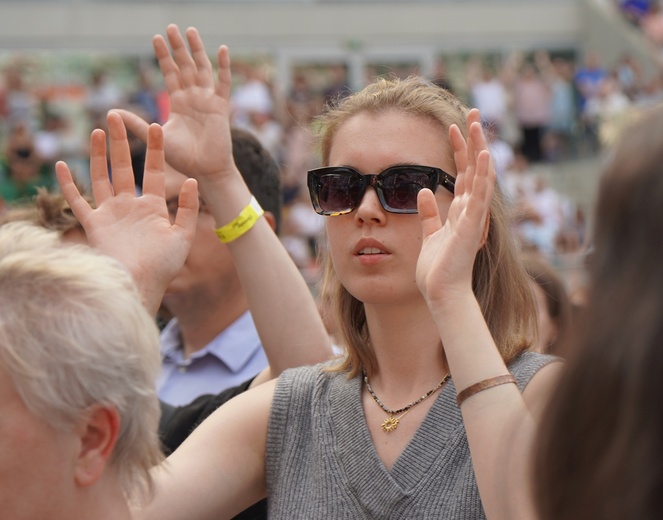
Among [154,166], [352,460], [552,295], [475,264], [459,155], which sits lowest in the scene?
[552,295]

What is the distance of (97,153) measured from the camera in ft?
8.23

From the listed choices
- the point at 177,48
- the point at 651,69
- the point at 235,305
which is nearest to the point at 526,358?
the point at 177,48

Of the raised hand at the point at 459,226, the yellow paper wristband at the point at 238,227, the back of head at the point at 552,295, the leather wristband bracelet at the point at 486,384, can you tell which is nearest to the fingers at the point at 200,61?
the yellow paper wristband at the point at 238,227

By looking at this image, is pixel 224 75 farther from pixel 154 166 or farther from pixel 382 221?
pixel 382 221

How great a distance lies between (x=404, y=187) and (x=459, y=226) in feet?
1.32

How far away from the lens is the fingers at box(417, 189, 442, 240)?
83.4 inches

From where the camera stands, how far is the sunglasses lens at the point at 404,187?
2377mm

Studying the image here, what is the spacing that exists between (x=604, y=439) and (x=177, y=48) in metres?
1.99

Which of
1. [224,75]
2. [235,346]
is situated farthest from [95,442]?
[235,346]

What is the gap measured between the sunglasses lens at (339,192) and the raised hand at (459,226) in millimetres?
331

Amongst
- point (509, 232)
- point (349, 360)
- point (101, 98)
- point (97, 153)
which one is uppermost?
point (97, 153)

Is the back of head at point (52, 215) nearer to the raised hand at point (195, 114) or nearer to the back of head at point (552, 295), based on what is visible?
the raised hand at point (195, 114)

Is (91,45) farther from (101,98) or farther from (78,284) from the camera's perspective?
(78,284)

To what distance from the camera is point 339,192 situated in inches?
97.1
